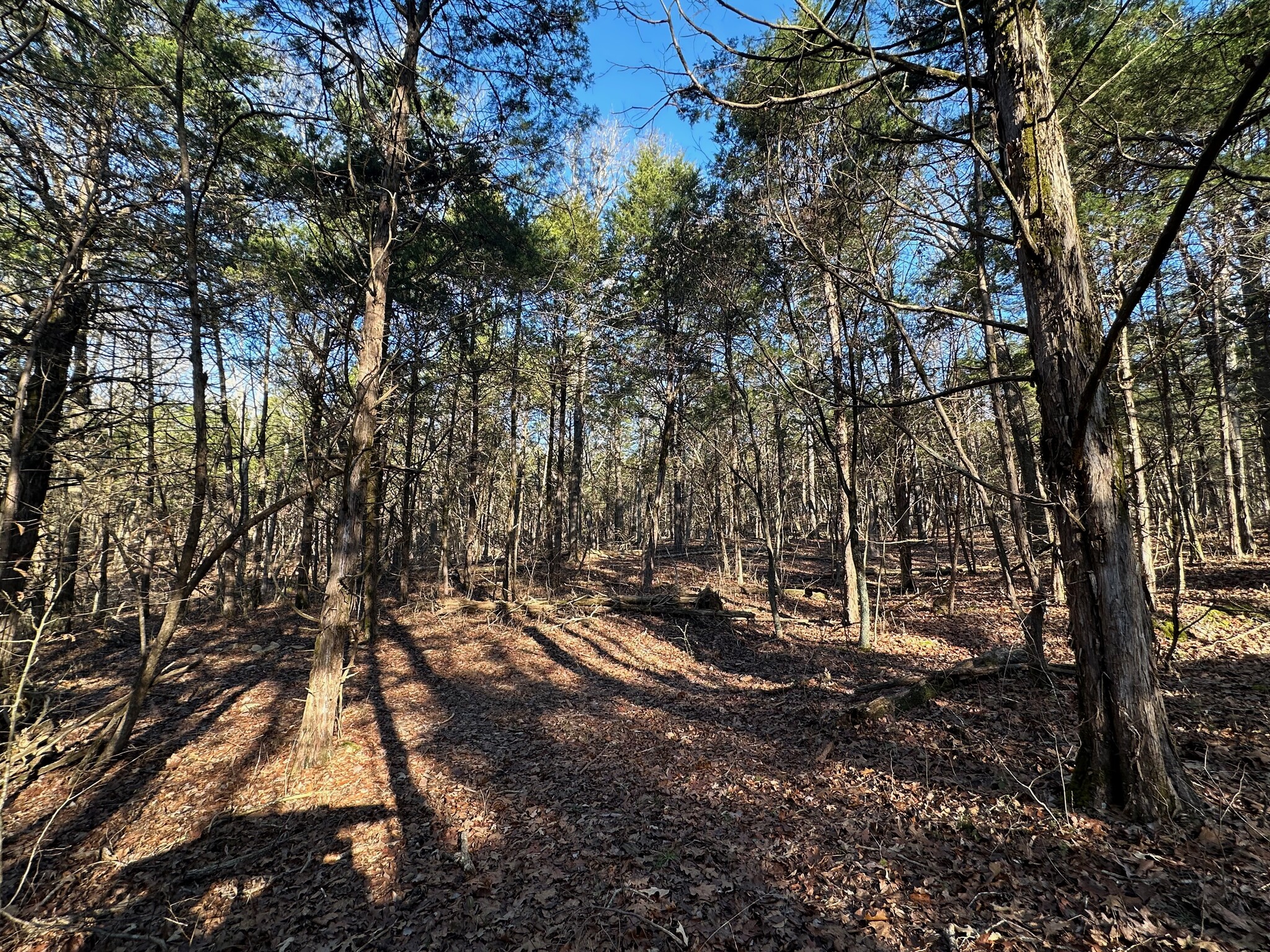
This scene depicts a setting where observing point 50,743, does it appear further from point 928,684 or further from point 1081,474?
point 928,684

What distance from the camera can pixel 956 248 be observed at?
16.4ft

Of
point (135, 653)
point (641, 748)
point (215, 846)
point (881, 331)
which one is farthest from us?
point (881, 331)

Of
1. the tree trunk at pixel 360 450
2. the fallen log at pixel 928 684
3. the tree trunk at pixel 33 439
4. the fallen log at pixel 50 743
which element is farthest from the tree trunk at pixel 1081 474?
the tree trunk at pixel 33 439

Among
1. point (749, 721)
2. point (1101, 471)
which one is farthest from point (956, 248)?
point (749, 721)

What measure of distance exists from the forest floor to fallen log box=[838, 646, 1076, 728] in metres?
0.18

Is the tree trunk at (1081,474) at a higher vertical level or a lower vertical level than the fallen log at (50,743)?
higher

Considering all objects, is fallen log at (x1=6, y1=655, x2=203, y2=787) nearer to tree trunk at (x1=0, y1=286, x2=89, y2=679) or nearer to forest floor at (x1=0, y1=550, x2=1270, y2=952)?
forest floor at (x1=0, y1=550, x2=1270, y2=952)

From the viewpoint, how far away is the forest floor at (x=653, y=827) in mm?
3193

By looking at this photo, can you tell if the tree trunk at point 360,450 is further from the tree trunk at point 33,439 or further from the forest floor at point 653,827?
the tree trunk at point 33,439

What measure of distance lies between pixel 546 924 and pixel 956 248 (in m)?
6.84

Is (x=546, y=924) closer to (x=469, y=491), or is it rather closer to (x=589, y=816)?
(x=589, y=816)

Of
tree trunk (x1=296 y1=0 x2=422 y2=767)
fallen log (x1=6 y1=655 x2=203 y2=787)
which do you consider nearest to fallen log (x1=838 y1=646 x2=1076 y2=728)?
tree trunk (x1=296 y1=0 x2=422 y2=767)

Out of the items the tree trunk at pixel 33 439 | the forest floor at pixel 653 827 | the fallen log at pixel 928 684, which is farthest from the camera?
the fallen log at pixel 928 684

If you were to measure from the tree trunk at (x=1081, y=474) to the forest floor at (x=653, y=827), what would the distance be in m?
0.45
